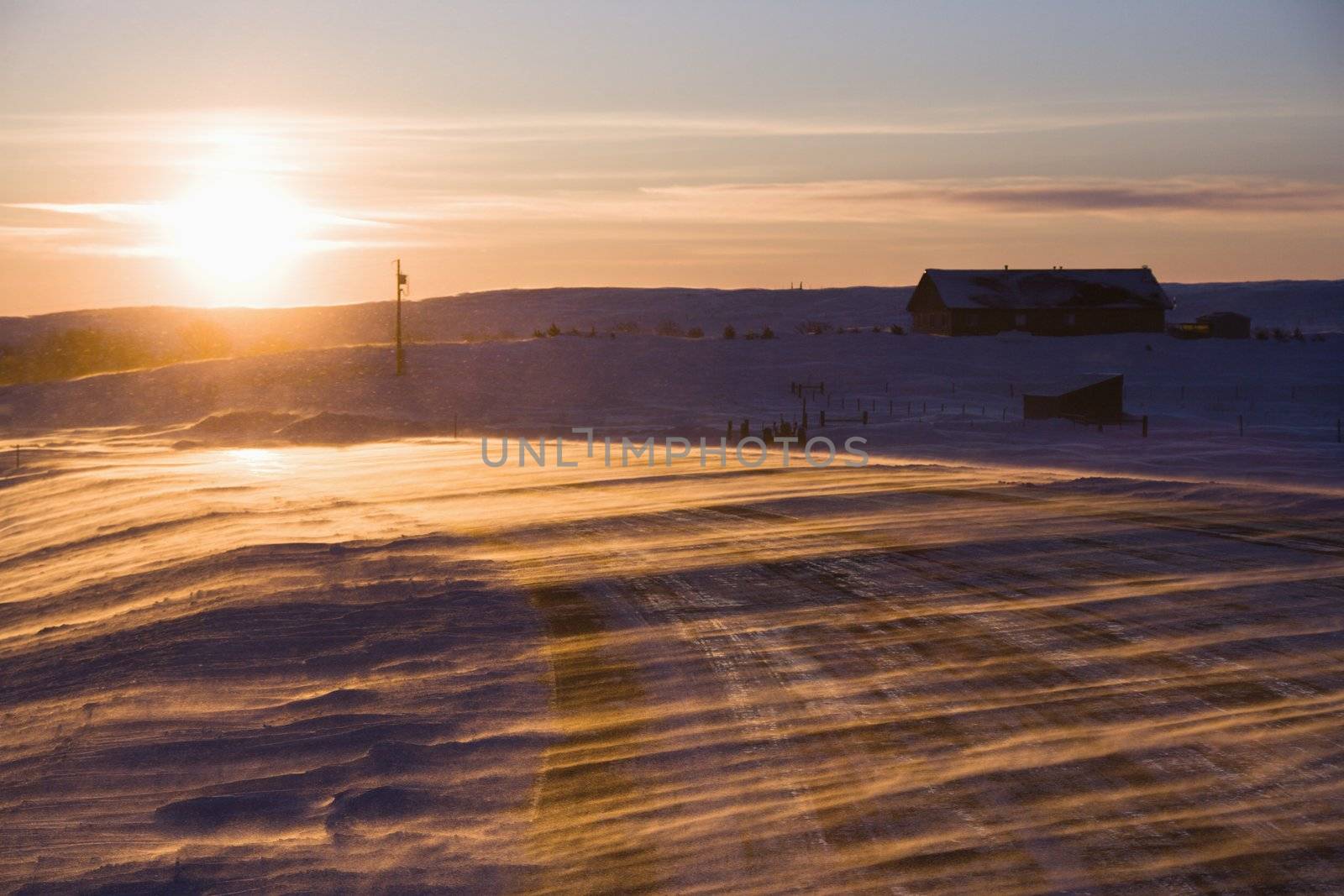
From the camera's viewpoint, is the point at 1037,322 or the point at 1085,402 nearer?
the point at 1085,402

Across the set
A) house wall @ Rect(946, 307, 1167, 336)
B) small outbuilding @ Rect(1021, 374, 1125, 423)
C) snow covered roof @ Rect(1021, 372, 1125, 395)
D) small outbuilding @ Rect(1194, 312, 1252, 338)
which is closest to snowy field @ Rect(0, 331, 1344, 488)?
small outbuilding @ Rect(1021, 374, 1125, 423)

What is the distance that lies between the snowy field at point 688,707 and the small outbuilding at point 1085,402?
24591 mm

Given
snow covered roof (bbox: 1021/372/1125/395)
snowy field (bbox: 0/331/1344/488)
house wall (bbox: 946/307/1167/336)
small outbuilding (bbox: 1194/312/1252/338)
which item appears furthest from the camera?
house wall (bbox: 946/307/1167/336)

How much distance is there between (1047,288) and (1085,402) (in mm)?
34248

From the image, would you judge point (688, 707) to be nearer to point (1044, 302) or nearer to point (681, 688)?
point (681, 688)

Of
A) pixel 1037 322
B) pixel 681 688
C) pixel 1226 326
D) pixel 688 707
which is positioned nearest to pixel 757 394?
pixel 1037 322

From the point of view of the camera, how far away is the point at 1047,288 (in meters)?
77.6

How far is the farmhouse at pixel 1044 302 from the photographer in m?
76.0

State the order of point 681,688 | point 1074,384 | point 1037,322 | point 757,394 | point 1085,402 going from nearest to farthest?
point 681,688, point 1085,402, point 1074,384, point 757,394, point 1037,322

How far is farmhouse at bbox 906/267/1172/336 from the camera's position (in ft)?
249

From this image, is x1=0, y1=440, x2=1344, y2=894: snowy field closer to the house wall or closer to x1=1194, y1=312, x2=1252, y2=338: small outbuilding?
the house wall

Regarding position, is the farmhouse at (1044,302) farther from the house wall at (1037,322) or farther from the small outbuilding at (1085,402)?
the small outbuilding at (1085,402)

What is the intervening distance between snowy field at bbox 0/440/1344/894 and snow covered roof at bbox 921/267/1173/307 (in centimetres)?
5746

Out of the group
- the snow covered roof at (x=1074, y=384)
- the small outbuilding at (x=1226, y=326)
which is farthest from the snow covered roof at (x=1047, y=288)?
the snow covered roof at (x=1074, y=384)
